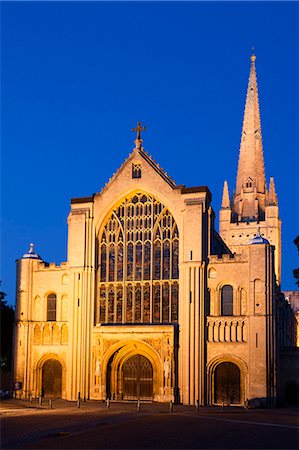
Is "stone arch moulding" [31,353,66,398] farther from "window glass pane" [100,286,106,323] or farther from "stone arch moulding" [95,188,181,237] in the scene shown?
"stone arch moulding" [95,188,181,237]

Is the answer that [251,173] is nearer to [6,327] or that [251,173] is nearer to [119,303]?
[6,327]

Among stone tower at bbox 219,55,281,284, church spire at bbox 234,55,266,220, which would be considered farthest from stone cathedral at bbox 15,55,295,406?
church spire at bbox 234,55,266,220

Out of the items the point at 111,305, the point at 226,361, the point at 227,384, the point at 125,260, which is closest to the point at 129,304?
the point at 111,305

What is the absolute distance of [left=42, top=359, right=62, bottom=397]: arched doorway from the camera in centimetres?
5722

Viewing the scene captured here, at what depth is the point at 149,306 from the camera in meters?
55.2

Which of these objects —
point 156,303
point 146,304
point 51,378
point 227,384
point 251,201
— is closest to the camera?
point 227,384

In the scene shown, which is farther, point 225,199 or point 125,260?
point 225,199

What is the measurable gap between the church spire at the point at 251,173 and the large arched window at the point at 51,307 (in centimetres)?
4611

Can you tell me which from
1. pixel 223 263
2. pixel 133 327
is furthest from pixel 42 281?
pixel 223 263

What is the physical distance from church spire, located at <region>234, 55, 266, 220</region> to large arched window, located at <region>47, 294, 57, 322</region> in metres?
46.1

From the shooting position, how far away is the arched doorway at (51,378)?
57.2 meters

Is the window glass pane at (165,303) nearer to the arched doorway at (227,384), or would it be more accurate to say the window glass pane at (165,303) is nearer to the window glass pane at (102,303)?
the window glass pane at (102,303)

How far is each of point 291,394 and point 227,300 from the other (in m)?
7.88

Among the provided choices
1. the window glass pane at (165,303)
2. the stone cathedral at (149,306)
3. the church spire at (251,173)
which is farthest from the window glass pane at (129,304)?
the church spire at (251,173)
